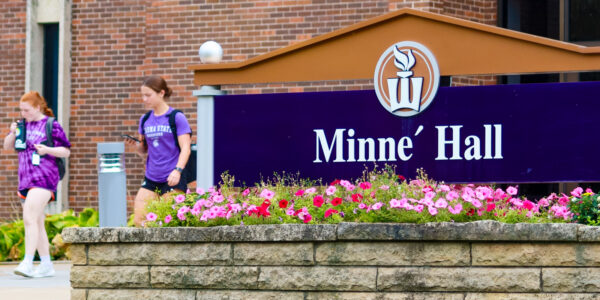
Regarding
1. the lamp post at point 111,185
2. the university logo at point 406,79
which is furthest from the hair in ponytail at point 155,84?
the university logo at point 406,79

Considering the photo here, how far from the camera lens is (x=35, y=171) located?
32.4ft

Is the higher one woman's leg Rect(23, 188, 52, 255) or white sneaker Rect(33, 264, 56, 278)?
woman's leg Rect(23, 188, 52, 255)

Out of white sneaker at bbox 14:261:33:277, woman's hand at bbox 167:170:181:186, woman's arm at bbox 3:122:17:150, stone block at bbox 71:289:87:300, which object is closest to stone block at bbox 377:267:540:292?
stone block at bbox 71:289:87:300

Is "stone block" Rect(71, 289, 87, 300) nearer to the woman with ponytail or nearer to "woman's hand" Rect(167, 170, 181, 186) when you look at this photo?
"woman's hand" Rect(167, 170, 181, 186)

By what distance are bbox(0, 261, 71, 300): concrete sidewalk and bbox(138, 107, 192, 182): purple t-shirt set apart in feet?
4.06

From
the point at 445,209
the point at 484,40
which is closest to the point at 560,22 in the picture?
the point at 484,40

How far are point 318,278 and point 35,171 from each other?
13.7 feet

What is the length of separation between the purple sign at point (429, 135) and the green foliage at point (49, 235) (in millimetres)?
5277

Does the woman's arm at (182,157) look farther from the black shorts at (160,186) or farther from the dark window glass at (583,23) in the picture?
the dark window glass at (583,23)

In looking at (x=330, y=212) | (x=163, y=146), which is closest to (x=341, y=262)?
(x=330, y=212)

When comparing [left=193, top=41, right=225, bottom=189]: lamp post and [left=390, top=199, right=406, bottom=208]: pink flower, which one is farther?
[left=193, top=41, right=225, bottom=189]: lamp post

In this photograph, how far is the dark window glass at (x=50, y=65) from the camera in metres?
15.2

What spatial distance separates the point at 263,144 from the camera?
7773 mm

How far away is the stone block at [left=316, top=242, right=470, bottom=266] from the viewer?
6465mm
